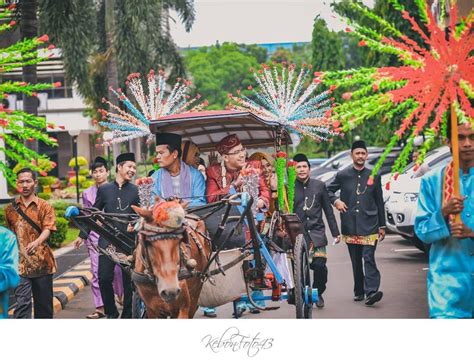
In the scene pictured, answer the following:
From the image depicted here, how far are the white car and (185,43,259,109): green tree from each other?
4711 millimetres

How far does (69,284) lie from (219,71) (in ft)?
35.3

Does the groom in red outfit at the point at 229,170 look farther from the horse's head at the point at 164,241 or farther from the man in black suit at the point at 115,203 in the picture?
the horse's head at the point at 164,241

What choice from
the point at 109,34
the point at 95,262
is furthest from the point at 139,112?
the point at 109,34

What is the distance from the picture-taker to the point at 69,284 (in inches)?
458

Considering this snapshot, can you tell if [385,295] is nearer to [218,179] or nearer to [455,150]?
[218,179]

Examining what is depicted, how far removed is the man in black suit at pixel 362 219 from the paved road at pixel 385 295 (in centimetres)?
27

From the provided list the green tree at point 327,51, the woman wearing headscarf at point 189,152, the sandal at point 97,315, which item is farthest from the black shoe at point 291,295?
the green tree at point 327,51

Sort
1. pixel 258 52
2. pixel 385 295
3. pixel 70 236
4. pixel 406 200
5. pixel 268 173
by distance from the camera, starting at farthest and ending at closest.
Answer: pixel 258 52, pixel 70 236, pixel 406 200, pixel 385 295, pixel 268 173

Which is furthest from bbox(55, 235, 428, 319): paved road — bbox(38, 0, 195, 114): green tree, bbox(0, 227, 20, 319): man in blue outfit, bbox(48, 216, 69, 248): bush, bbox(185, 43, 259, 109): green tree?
bbox(185, 43, 259, 109): green tree

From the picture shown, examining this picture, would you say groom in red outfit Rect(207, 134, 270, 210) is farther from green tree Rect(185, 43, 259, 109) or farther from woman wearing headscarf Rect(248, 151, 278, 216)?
green tree Rect(185, 43, 259, 109)

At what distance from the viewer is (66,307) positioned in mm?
10625
